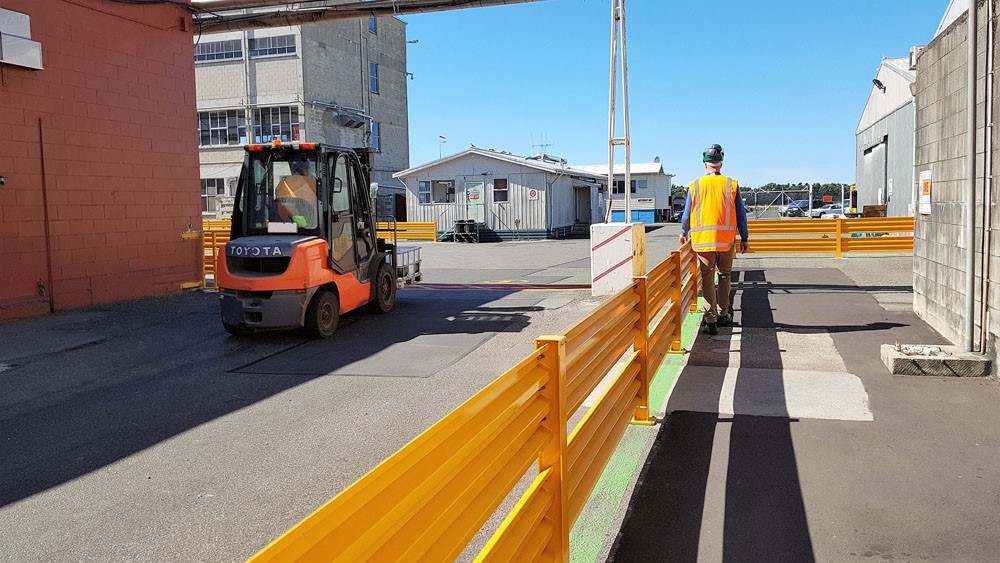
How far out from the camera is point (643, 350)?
5.89 meters

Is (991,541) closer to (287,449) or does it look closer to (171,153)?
(287,449)

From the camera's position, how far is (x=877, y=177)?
35125mm

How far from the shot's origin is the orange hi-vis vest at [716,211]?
9375mm

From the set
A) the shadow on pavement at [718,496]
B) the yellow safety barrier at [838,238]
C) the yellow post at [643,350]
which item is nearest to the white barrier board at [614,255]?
the shadow on pavement at [718,496]

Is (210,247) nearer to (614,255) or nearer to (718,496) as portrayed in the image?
(614,255)

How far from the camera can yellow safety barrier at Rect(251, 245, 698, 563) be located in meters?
1.84

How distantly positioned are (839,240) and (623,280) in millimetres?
10781

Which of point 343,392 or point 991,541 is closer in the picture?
point 991,541

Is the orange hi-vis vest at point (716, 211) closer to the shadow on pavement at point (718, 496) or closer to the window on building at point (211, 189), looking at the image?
the shadow on pavement at point (718, 496)

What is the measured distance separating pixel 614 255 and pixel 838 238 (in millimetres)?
10866

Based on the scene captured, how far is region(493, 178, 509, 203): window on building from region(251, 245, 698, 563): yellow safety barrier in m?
34.5

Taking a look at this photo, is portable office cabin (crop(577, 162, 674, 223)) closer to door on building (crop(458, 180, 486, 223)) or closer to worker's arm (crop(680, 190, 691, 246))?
door on building (crop(458, 180, 486, 223))

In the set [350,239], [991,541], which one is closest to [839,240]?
[350,239]

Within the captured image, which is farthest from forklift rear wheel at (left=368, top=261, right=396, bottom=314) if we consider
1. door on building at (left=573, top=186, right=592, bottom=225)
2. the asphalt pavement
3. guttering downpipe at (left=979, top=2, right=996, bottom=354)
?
door on building at (left=573, top=186, right=592, bottom=225)
